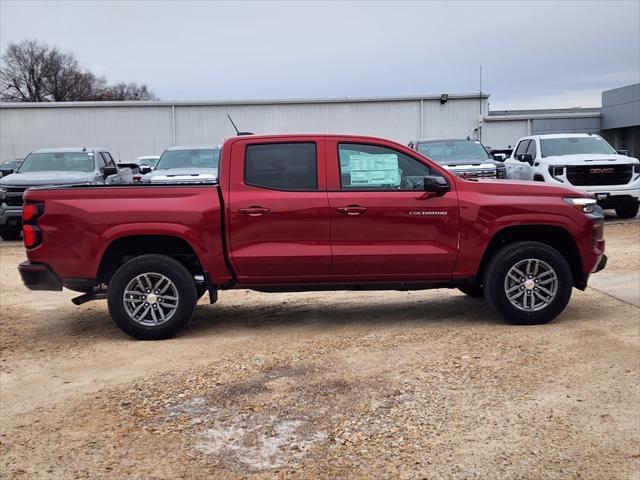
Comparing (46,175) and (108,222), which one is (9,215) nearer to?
(46,175)

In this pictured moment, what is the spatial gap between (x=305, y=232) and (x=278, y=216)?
11.7 inches

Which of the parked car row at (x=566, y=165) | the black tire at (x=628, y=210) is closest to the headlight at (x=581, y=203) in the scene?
the parked car row at (x=566, y=165)

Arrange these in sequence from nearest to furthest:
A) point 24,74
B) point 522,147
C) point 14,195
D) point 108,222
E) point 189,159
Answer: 1. point 108,222
2. point 14,195
3. point 189,159
4. point 522,147
5. point 24,74

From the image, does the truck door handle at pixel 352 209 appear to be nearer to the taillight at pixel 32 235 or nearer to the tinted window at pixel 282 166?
the tinted window at pixel 282 166

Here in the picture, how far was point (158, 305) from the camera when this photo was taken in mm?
6520

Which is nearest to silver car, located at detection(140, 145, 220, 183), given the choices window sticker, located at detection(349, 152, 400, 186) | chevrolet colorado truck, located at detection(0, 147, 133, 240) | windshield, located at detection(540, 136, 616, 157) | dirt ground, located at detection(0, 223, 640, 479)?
chevrolet colorado truck, located at detection(0, 147, 133, 240)

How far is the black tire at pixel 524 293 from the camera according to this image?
6602 millimetres

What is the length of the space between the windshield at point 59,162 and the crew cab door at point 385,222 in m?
10.4

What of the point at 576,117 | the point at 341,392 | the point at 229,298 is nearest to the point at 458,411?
the point at 341,392

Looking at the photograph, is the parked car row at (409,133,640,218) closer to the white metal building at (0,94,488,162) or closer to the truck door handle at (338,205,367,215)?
the truck door handle at (338,205,367,215)

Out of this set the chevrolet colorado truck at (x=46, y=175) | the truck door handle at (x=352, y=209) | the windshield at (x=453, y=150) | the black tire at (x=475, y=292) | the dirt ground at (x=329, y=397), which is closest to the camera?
the dirt ground at (x=329, y=397)

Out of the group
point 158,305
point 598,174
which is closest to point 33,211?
point 158,305

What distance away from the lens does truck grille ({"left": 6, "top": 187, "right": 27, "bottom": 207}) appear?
1438cm

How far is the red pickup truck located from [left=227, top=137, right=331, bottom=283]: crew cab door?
10mm
